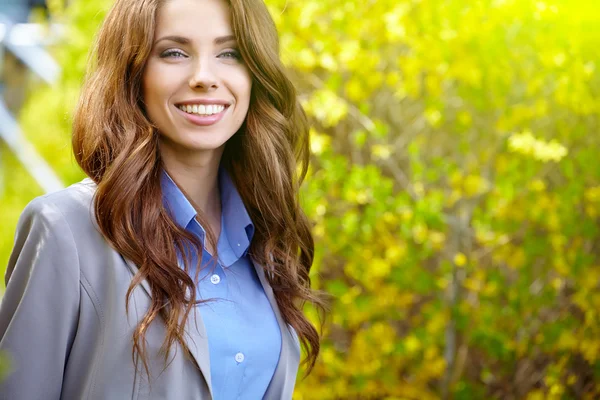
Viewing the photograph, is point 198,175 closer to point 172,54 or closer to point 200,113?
point 200,113

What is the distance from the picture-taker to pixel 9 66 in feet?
25.8

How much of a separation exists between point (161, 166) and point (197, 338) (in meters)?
0.47

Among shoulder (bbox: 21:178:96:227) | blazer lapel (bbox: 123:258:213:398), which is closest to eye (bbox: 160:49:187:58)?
shoulder (bbox: 21:178:96:227)

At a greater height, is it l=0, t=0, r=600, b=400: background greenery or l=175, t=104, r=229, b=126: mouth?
l=175, t=104, r=229, b=126: mouth

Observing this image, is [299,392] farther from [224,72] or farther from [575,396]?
[224,72]

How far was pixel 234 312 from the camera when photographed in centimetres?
205

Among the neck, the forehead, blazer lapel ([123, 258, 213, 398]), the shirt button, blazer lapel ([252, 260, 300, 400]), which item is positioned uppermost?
the forehead

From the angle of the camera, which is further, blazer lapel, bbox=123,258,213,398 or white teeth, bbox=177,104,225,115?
white teeth, bbox=177,104,225,115

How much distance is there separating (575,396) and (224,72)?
293cm

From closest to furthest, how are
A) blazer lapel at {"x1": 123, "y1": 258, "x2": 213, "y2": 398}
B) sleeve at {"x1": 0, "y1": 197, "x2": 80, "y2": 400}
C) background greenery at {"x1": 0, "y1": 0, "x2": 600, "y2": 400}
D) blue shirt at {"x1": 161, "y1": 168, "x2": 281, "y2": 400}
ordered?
sleeve at {"x1": 0, "y1": 197, "x2": 80, "y2": 400} < blazer lapel at {"x1": 123, "y1": 258, "x2": 213, "y2": 398} < blue shirt at {"x1": 161, "y1": 168, "x2": 281, "y2": 400} < background greenery at {"x1": 0, "y1": 0, "x2": 600, "y2": 400}

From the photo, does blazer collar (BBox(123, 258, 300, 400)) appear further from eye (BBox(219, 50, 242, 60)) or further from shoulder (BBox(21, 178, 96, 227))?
eye (BBox(219, 50, 242, 60))

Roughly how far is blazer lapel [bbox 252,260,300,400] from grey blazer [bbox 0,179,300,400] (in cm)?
27

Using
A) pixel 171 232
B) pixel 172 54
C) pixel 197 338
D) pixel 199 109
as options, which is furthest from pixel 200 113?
pixel 197 338

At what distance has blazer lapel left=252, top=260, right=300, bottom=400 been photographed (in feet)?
6.94
